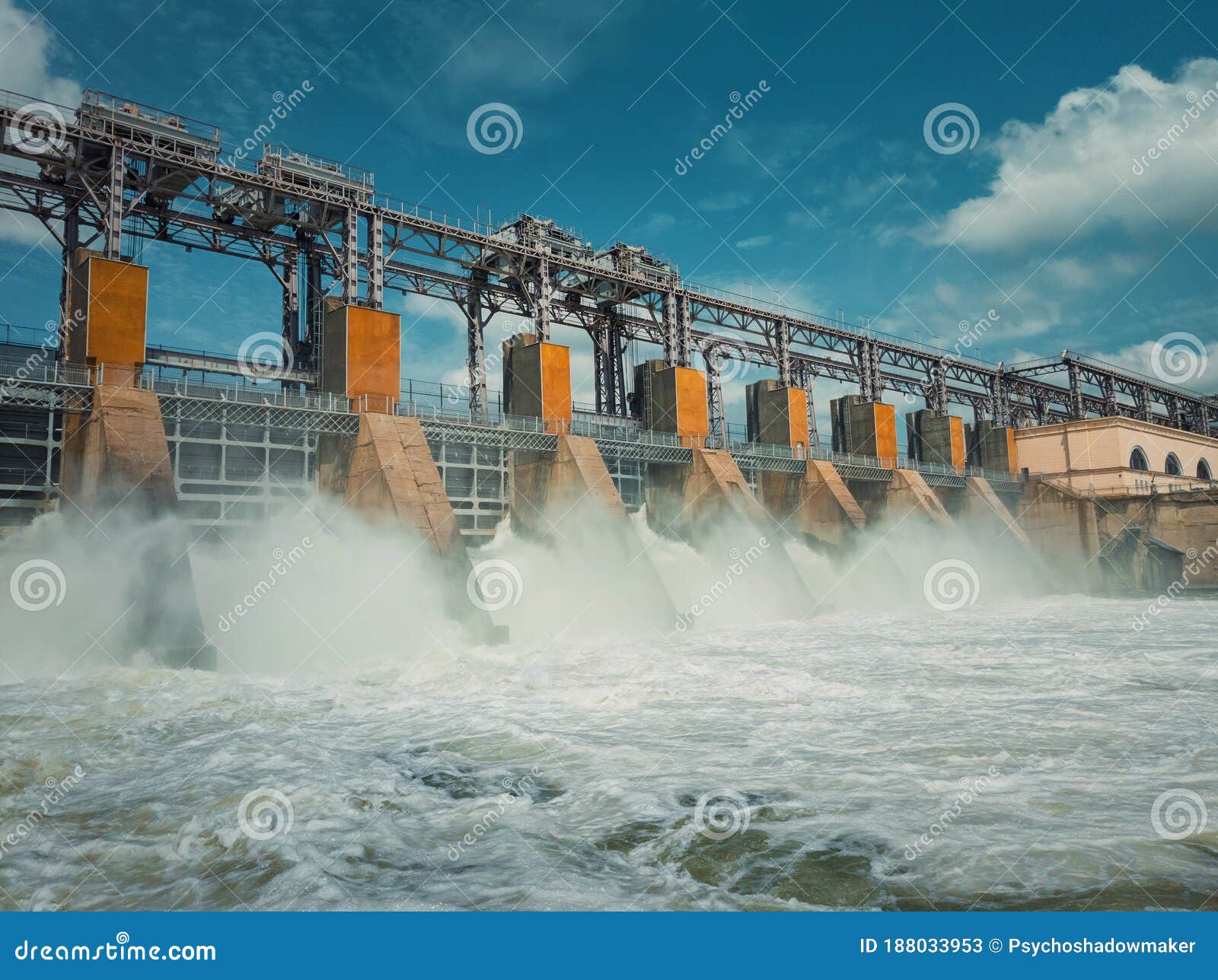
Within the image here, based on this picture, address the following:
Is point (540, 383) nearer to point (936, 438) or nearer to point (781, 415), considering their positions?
point (781, 415)

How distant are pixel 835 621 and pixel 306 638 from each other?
614 inches

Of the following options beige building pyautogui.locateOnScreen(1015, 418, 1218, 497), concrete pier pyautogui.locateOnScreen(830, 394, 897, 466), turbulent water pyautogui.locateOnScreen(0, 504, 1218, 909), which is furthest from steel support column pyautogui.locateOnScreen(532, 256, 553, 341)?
beige building pyautogui.locateOnScreen(1015, 418, 1218, 497)

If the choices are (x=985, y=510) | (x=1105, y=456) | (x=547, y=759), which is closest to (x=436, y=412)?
(x=547, y=759)

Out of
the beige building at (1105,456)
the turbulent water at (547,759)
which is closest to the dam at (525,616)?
the turbulent water at (547,759)

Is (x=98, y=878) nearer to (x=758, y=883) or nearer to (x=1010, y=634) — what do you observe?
(x=758, y=883)

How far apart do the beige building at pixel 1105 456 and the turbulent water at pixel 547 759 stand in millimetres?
26875

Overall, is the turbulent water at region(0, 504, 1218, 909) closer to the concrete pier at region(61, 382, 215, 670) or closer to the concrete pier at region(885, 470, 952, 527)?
the concrete pier at region(61, 382, 215, 670)

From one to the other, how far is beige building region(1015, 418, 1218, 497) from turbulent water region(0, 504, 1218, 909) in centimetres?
2687

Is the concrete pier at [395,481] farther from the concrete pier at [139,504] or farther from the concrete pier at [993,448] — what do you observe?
the concrete pier at [993,448]

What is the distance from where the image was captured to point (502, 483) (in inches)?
1020

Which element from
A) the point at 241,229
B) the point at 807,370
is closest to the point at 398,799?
the point at 241,229

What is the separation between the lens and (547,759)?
8852mm

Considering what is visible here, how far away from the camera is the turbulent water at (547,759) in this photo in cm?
547

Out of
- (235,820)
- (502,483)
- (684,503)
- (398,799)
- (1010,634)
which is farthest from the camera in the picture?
(684,503)
